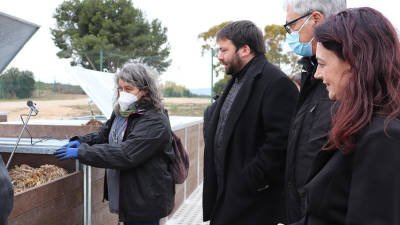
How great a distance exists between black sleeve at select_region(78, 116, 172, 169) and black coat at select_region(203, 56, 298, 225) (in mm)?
495

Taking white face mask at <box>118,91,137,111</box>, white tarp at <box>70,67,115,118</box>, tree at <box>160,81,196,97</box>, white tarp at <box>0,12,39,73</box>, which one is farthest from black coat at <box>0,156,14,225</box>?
tree at <box>160,81,196,97</box>

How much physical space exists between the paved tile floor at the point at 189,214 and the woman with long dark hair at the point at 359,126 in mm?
3816

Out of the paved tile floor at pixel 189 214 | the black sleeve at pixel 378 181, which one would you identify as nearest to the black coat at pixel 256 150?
the black sleeve at pixel 378 181

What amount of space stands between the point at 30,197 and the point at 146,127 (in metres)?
0.81

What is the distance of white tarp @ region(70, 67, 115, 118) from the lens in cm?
370

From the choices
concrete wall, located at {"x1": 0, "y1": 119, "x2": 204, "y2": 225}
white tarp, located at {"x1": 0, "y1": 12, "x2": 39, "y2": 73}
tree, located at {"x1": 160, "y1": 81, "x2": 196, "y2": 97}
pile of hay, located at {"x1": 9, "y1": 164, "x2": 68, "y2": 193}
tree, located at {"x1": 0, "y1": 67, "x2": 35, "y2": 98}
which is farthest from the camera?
tree, located at {"x1": 160, "y1": 81, "x2": 196, "y2": 97}

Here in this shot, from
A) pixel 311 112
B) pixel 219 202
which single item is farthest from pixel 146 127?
pixel 311 112

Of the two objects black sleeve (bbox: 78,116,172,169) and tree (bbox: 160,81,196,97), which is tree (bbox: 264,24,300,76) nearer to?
tree (bbox: 160,81,196,97)

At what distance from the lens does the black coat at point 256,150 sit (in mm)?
2285

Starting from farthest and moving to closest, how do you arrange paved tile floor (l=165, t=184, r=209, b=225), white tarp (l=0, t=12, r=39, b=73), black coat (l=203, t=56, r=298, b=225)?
1. paved tile floor (l=165, t=184, r=209, b=225)
2. black coat (l=203, t=56, r=298, b=225)
3. white tarp (l=0, t=12, r=39, b=73)

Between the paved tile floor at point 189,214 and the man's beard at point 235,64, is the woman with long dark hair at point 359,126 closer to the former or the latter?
the man's beard at point 235,64

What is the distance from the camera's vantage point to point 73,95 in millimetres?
8500

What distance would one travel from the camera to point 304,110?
1739mm

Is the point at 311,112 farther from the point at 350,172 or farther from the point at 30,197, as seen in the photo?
the point at 30,197
